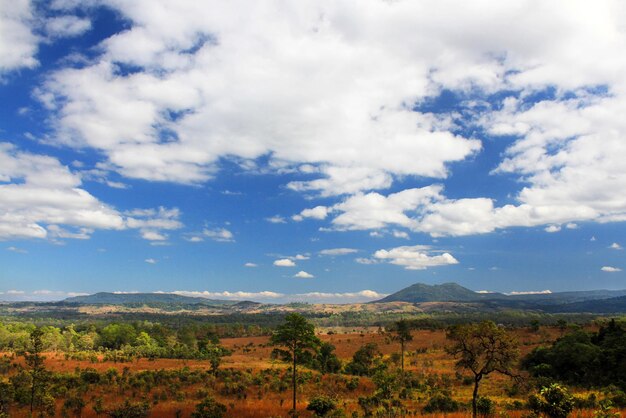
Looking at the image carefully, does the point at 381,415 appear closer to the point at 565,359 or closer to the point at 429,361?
the point at 565,359

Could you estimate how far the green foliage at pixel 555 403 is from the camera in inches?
658

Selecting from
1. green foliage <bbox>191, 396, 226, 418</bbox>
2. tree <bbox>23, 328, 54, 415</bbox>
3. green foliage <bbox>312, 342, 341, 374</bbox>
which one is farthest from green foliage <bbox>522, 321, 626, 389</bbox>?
tree <bbox>23, 328, 54, 415</bbox>

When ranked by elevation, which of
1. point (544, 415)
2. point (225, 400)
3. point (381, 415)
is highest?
point (544, 415)

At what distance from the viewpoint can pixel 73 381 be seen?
42.2 metres

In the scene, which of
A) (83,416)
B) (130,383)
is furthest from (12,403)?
(130,383)

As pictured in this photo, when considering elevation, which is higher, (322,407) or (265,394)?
(322,407)

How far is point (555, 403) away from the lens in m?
16.9

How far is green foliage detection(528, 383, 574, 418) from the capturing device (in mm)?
16703

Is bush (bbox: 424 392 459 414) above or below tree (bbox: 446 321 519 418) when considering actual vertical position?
below

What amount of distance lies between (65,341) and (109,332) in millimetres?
11041

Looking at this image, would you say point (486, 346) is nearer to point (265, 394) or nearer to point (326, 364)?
point (265, 394)

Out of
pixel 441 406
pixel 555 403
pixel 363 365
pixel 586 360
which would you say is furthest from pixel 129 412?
pixel 586 360

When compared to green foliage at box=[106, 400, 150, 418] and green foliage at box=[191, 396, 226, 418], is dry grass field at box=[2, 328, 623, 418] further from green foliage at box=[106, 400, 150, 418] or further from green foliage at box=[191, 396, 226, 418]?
green foliage at box=[191, 396, 226, 418]

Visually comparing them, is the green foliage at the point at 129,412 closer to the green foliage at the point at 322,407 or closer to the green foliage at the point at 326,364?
the green foliage at the point at 322,407
